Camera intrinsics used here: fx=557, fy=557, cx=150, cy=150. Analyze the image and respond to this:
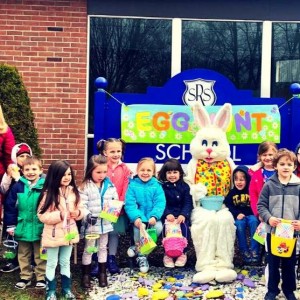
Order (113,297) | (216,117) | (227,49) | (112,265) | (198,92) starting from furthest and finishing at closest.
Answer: (227,49) < (198,92) < (216,117) < (112,265) < (113,297)

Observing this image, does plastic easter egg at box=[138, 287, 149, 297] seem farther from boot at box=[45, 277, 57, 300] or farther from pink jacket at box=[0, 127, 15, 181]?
pink jacket at box=[0, 127, 15, 181]

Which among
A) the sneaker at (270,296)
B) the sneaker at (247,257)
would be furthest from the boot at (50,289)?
the sneaker at (247,257)

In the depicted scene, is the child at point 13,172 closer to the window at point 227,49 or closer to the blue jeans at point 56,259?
the blue jeans at point 56,259

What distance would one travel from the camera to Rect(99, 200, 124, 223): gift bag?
208 inches

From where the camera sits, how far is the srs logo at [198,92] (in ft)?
22.3

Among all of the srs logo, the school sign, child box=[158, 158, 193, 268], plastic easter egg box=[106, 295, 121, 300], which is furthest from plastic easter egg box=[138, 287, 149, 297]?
the srs logo

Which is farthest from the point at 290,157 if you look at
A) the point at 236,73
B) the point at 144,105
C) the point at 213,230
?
the point at 236,73

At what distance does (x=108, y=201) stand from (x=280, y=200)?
1.61 metres


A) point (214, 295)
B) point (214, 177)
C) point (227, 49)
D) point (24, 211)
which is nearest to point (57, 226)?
point (24, 211)

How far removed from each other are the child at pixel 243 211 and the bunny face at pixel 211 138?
27 cm

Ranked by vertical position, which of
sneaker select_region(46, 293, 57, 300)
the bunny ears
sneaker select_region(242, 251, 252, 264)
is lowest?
sneaker select_region(46, 293, 57, 300)

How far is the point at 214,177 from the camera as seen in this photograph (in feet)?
19.3

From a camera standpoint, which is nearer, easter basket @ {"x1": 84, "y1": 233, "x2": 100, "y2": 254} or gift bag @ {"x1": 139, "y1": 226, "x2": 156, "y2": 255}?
easter basket @ {"x1": 84, "y1": 233, "x2": 100, "y2": 254}

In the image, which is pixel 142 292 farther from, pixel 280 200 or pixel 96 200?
pixel 280 200
